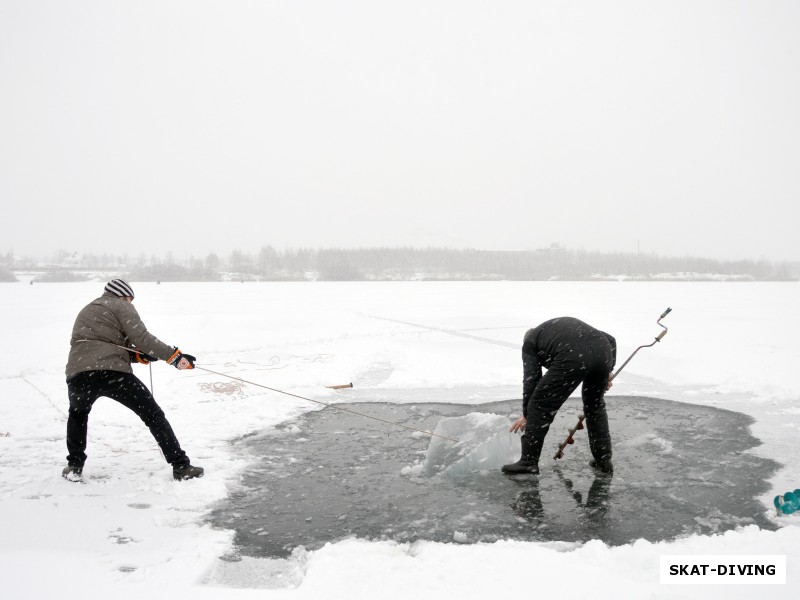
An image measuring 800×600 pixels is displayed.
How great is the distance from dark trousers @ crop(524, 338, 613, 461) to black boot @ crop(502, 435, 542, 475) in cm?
1

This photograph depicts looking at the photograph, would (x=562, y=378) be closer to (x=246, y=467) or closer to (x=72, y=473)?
(x=246, y=467)

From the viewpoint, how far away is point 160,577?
2768 millimetres

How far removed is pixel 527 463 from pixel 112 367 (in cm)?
325

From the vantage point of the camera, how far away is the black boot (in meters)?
4.40

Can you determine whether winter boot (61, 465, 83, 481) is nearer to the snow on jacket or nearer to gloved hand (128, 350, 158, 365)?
gloved hand (128, 350, 158, 365)

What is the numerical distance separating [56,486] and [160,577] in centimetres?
180

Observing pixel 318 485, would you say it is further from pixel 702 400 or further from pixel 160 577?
pixel 702 400

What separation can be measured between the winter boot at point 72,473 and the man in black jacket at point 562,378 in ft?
10.7

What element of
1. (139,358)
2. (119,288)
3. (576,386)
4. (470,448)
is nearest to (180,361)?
(139,358)

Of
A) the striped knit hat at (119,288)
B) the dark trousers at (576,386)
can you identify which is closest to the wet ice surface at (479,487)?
the dark trousers at (576,386)

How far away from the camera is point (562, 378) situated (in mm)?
4160

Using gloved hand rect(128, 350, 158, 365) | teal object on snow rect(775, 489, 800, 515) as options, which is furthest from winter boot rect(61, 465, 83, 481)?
teal object on snow rect(775, 489, 800, 515)

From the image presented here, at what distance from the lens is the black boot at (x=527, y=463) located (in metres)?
4.40

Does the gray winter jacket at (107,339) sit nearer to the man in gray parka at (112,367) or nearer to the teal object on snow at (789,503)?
the man in gray parka at (112,367)
